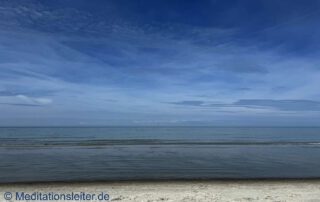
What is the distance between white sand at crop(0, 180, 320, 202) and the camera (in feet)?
47.1

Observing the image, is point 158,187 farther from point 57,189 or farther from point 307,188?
point 307,188

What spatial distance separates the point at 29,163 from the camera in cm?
2520

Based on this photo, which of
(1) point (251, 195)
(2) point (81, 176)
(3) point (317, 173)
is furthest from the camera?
(3) point (317, 173)

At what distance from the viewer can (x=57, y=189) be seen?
15539 mm

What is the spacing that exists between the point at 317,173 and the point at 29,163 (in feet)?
63.9

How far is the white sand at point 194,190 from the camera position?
14.3 meters

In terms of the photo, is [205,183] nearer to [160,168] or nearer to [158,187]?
[158,187]

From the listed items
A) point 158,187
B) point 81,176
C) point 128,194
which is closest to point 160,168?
point 81,176

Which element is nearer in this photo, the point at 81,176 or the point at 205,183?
the point at 205,183

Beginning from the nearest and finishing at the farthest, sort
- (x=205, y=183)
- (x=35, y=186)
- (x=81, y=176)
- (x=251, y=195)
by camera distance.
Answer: (x=251, y=195), (x=35, y=186), (x=205, y=183), (x=81, y=176)

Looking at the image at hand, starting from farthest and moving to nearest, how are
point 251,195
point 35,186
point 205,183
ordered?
point 205,183
point 35,186
point 251,195

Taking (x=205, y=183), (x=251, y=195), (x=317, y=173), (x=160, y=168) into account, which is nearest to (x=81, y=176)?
(x=160, y=168)

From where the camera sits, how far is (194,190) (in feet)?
51.6

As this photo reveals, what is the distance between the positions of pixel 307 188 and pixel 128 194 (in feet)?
27.8
